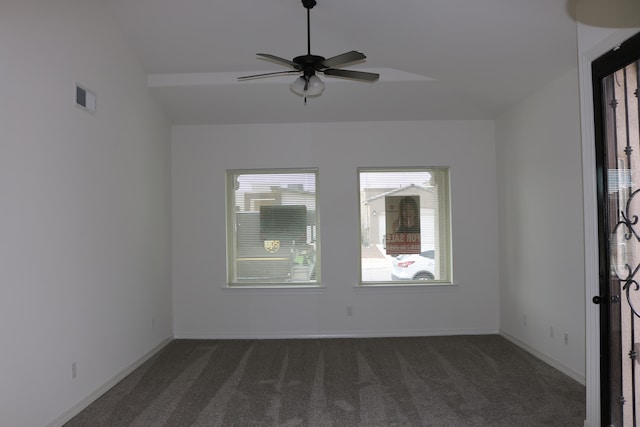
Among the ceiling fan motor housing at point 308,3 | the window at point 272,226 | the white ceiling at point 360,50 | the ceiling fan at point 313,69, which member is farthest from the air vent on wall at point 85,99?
the window at point 272,226

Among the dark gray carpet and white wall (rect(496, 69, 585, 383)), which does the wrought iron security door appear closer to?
the dark gray carpet

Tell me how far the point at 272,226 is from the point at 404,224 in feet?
5.78

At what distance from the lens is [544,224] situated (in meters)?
4.63

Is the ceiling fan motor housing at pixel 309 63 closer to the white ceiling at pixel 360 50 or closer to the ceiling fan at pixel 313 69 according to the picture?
the ceiling fan at pixel 313 69

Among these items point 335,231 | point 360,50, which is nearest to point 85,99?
point 360,50

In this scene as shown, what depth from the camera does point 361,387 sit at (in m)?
3.99

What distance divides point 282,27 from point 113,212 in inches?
93.6

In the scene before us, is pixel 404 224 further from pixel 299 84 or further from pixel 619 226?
pixel 619 226

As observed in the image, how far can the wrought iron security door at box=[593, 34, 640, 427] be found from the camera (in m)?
2.50

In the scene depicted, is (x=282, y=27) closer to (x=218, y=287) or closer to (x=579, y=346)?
(x=218, y=287)

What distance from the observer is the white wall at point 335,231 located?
232 inches

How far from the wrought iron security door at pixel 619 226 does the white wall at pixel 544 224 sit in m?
1.32

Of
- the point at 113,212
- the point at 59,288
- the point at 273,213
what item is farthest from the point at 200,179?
the point at 59,288

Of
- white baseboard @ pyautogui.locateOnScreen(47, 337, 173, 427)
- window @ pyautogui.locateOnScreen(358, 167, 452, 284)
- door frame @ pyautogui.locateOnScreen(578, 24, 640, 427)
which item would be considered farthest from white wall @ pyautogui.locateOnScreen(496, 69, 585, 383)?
white baseboard @ pyautogui.locateOnScreen(47, 337, 173, 427)
